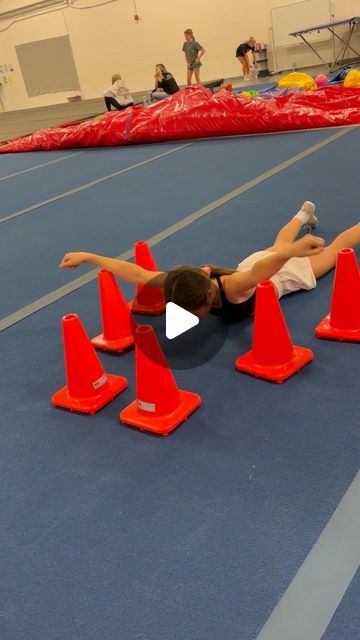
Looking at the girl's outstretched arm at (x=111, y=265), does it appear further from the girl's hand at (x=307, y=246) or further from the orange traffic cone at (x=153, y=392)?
the girl's hand at (x=307, y=246)

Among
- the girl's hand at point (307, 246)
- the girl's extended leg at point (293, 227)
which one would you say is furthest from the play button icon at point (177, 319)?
the girl's extended leg at point (293, 227)

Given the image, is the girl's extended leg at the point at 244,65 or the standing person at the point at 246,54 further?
the girl's extended leg at the point at 244,65

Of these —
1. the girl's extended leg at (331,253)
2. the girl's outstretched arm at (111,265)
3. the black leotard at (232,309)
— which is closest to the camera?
the black leotard at (232,309)

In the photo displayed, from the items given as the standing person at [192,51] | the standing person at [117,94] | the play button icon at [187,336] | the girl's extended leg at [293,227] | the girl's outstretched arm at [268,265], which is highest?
the standing person at [192,51]

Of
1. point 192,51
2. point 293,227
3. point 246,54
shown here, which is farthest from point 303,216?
point 246,54

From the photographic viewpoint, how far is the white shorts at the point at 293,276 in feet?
9.32

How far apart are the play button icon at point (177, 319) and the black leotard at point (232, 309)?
22 cm

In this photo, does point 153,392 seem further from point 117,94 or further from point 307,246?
point 117,94

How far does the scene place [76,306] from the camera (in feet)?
10.5

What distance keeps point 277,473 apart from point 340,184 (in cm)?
352

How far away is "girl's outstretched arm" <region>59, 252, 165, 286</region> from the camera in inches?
103

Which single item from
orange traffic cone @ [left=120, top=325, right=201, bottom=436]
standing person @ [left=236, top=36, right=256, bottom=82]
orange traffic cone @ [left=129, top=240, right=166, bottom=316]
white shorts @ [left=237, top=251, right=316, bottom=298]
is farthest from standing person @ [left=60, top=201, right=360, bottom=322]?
standing person @ [left=236, top=36, right=256, bottom=82]

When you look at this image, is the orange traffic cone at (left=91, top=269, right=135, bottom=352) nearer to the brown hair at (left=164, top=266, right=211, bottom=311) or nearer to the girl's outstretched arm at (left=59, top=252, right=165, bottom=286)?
the girl's outstretched arm at (left=59, top=252, right=165, bottom=286)

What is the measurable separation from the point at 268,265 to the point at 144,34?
58.7 ft
